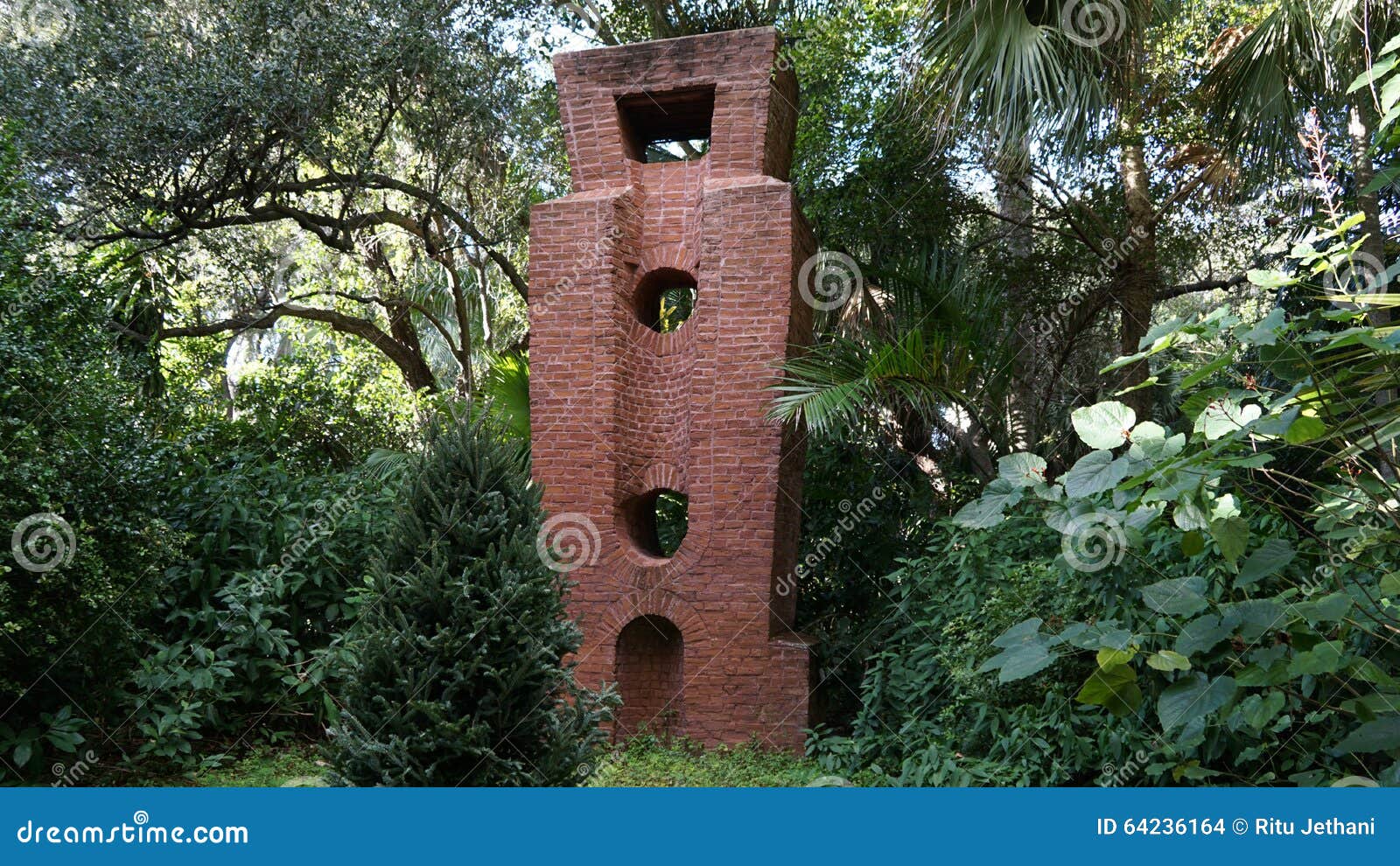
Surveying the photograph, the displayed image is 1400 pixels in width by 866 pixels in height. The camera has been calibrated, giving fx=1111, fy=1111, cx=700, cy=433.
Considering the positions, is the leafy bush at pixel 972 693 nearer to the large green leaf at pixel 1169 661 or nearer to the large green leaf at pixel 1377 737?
the large green leaf at pixel 1169 661

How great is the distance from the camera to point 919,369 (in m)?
8.36

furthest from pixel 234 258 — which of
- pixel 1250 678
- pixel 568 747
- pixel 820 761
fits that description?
pixel 1250 678

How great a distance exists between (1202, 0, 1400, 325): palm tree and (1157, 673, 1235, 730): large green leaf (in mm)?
4261

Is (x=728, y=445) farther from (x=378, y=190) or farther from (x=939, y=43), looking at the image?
(x=378, y=190)

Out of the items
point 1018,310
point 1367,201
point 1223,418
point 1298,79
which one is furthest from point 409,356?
point 1223,418

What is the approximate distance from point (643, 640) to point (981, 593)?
274cm

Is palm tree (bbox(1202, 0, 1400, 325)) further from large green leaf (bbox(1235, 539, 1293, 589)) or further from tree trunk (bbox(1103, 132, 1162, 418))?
large green leaf (bbox(1235, 539, 1293, 589))

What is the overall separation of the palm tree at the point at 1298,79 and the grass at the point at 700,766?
5.20 meters

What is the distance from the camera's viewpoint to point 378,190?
14953mm

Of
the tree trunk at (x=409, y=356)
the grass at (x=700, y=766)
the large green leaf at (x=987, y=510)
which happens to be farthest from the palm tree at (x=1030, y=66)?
the tree trunk at (x=409, y=356)

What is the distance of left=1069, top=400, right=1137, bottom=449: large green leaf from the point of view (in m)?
4.43

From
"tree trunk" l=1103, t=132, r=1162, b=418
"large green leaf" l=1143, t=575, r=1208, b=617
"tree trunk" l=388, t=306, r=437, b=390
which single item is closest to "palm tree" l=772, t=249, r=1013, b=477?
"tree trunk" l=1103, t=132, r=1162, b=418

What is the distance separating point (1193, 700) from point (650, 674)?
16.8 feet

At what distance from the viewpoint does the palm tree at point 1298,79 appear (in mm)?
7891
